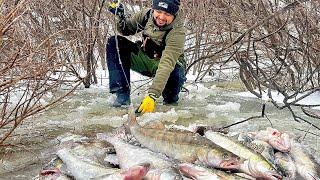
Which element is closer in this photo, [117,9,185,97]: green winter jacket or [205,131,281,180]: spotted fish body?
[205,131,281,180]: spotted fish body

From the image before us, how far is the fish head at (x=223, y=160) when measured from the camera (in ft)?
9.71

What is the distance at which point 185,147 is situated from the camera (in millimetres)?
3285

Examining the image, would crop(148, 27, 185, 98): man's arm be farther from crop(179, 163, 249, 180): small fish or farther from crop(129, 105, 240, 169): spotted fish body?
crop(179, 163, 249, 180): small fish

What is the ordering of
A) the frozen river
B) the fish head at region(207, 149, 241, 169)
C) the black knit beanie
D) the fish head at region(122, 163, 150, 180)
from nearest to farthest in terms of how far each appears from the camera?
the fish head at region(122, 163, 150, 180) < the fish head at region(207, 149, 241, 169) < the frozen river < the black knit beanie

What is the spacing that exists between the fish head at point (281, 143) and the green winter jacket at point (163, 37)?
1648 mm

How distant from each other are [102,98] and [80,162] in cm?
308

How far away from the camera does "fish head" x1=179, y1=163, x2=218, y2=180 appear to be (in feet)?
9.27

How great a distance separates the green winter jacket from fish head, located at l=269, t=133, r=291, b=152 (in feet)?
5.41

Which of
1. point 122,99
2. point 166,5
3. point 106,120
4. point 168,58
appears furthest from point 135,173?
point 122,99

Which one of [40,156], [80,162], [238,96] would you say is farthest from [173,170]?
[238,96]

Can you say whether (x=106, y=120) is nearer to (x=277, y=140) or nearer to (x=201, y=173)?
(x=277, y=140)

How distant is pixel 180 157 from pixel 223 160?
36cm

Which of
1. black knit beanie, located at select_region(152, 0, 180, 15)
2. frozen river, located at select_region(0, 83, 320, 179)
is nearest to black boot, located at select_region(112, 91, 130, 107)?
frozen river, located at select_region(0, 83, 320, 179)

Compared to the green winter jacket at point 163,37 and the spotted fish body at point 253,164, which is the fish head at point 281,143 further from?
the green winter jacket at point 163,37
